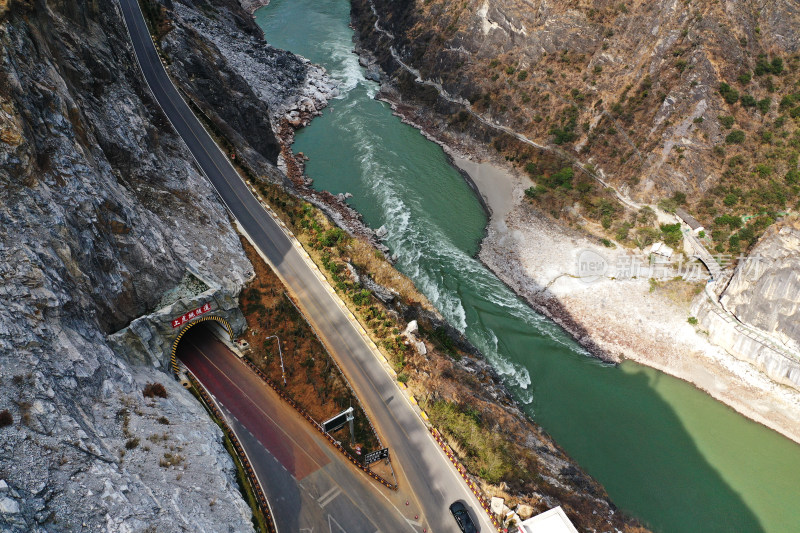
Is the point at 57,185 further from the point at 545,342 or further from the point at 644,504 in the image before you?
the point at 644,504

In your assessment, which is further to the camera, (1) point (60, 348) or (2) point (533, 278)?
(2) point (533, 278)

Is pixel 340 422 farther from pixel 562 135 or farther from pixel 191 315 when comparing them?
pixel 562 135

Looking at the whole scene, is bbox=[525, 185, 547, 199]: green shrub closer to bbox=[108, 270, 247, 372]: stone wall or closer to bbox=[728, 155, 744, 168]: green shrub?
bbox=[728, 155, 744, 168]: green shrub

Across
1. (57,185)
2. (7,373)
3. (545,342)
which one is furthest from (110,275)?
(545,342)

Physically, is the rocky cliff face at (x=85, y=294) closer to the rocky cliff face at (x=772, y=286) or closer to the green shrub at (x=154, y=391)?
the green shrub at (x=154, y=391)

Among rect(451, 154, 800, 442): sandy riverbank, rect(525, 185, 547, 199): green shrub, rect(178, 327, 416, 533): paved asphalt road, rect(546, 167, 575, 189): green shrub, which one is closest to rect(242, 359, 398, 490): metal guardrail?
rect(178, 327, 416, 533): paved asphalt road

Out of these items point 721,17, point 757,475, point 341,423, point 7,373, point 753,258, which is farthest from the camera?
point 721,17

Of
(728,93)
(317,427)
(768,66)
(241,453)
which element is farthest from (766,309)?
(241,453)

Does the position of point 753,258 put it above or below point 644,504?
above
